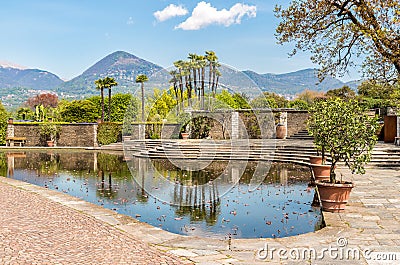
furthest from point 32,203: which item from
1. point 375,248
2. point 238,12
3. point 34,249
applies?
point 238,12

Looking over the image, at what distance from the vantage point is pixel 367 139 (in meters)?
6.53

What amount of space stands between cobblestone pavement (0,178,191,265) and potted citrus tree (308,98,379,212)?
10.2ft

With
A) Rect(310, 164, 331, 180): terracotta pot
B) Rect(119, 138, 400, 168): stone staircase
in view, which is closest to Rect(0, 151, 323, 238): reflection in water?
Rect(310, 164, 331, 180): terracotta pot

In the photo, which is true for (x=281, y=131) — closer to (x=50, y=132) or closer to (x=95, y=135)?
(x=95, y=135)

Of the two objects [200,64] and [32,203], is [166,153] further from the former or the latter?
[32,203]

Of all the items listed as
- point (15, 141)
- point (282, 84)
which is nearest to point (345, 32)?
point (282, 84)

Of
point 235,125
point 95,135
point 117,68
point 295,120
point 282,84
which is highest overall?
point 117,68

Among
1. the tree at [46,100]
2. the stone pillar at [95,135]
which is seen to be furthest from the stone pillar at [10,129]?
the tree at [46,100]

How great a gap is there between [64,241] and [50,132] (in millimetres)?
21390

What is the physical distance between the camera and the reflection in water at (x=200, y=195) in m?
6.21

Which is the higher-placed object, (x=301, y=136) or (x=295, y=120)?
(x=295, y=120)

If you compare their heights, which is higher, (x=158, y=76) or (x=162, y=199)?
(x=158, y=76)

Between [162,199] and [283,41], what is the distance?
7.60 m

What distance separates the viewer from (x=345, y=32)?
1347 cm
